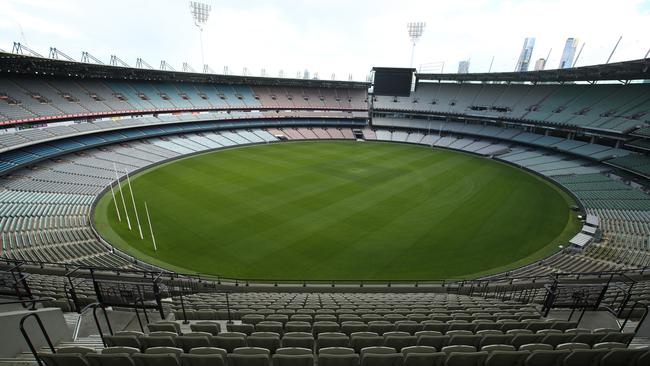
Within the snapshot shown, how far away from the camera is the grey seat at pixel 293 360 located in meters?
4.88

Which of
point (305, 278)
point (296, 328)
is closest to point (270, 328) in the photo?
point (296, 328)

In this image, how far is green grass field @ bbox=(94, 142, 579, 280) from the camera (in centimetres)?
2045

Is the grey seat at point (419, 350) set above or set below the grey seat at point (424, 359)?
below

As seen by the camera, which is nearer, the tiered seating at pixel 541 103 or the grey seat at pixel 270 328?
the grey seat at pixel 270 328

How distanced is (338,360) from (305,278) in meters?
14.2

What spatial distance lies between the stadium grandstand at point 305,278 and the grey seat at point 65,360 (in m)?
0.04

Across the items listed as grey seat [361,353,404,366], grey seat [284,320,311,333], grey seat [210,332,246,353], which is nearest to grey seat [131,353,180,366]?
grey seat [210,332,246,353]

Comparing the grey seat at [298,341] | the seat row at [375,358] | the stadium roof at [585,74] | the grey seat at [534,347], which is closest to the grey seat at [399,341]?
the seat row at [375,358]

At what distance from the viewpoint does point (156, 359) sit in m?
4.60

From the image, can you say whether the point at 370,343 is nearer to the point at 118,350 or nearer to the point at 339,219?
the point at 118,350

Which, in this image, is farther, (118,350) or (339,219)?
(339,219)

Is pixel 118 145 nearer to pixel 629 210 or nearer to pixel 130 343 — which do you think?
pixel 130 343

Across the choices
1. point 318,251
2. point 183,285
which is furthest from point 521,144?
point 183,285

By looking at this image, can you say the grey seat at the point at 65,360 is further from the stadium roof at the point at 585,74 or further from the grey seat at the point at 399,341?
the stadium roof at the point at 585,74
